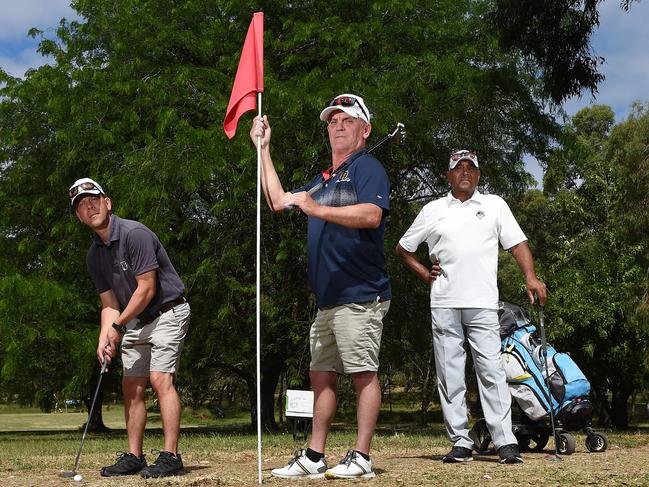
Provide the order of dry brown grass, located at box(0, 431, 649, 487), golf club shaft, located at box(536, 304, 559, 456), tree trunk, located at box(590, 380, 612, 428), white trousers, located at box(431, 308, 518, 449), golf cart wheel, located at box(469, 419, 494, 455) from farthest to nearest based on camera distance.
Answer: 1. tree trunk, located at box(590, 380, 612, 428)
2. golf cart wheel, located at box(469, 419, 494, 455)
3. golf club shaft, located at box(536, 304, 559, 456)
4. white trousers, located at box(431, 308, 518, 449)
5. dry brown grass, located at box(0, 431, 649, 487)

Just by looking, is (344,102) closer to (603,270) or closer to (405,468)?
(405,468)

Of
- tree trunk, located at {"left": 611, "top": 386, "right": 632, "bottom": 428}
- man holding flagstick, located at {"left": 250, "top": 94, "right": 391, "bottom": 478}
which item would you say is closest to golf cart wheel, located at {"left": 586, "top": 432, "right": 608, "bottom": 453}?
man holding flagstick, located at {"left": 250, "top": 94, "right": 391, "bottom": 478}

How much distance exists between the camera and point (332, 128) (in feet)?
18.0

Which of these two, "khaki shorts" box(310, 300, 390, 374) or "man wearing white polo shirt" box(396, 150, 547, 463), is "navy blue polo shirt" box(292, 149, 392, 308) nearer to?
"khaki shorts" box(310, 300, 390, 374)

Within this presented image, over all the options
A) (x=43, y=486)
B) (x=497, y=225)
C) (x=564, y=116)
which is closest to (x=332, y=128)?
(x=497, y=225)

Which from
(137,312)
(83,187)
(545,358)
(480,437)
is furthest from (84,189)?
(545,358)

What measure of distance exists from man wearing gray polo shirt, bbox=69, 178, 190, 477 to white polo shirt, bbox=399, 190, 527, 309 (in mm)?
1785

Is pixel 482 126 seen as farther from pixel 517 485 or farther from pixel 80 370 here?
pixel 517 485

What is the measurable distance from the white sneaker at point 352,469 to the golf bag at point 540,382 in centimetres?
218

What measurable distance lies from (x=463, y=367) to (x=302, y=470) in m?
1.56

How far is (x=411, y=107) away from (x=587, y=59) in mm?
4696

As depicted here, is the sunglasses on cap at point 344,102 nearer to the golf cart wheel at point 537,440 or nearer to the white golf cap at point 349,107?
the white golf cap at point 349,107

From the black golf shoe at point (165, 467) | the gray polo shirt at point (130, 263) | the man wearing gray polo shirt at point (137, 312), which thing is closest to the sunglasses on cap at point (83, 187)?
the man wearing gray polo shirt at point (137, 312)

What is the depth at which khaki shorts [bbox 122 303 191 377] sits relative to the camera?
5.96m
